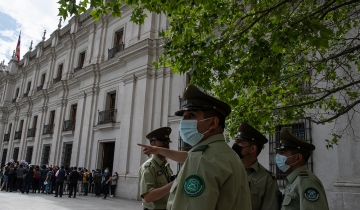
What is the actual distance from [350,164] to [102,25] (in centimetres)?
1557

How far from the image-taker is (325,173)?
8797 mm

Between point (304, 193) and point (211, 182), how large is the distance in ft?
5.34

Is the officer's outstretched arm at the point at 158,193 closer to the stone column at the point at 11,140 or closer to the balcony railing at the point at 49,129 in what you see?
the balcony railing at the point at 49,129

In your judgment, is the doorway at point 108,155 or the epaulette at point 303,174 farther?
the doorway at point 108,155

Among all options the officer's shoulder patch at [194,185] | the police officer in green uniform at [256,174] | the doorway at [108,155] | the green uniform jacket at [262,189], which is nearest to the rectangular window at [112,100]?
the doorway at [108,155]

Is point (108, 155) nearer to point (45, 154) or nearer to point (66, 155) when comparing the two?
point (66, 155)

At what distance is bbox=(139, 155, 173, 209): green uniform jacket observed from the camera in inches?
130

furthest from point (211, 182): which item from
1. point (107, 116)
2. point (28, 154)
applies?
point (28, 154)

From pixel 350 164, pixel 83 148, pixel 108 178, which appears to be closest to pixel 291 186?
pixel 350 164

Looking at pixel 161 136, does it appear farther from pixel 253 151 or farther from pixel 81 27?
pixel 81 27

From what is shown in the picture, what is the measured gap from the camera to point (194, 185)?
5.35ft

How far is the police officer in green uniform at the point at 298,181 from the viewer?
2771 millimetres

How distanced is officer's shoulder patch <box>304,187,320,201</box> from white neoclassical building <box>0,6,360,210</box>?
6168mm

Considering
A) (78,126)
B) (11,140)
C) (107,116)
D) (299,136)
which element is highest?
(107,116)
